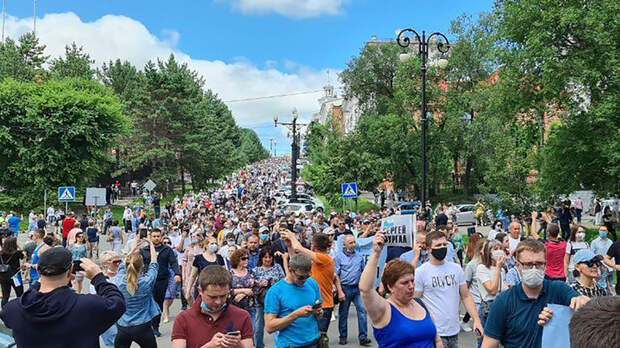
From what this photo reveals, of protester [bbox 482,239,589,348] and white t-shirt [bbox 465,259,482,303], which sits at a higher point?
protester [bbox 482,239,589,348]

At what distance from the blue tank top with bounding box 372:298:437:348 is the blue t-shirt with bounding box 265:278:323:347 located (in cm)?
161

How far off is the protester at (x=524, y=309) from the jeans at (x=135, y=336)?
151 inches

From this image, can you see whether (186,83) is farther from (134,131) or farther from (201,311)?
(201,311)

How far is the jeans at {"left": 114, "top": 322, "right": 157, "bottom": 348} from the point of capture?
6.07 meters

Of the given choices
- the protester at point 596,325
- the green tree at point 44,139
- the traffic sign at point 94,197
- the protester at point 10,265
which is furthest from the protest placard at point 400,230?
the green tree at point 44,139

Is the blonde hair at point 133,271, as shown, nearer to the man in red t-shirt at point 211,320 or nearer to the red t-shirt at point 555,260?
the man in red t-shirt at point 211,320

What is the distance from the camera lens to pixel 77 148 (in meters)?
42.3

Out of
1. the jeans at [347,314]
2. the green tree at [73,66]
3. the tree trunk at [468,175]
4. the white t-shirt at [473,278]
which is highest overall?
the green tree at [73,66]

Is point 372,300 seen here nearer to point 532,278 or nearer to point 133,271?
point 532,278

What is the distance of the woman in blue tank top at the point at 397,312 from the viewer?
374 cm

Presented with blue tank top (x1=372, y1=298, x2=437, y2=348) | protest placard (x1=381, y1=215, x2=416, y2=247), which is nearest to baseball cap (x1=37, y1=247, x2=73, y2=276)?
blue tank top (x1=372, y1=298, x2=437, y2=348)

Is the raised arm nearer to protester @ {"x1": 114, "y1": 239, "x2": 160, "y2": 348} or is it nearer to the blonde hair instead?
protester @ {"x1": 114, "y1": 239, "x2": 160, "y2": 348}

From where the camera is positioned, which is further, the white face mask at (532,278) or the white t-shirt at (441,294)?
the white t-shirt at (441,294)

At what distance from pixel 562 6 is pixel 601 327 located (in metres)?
23.5
